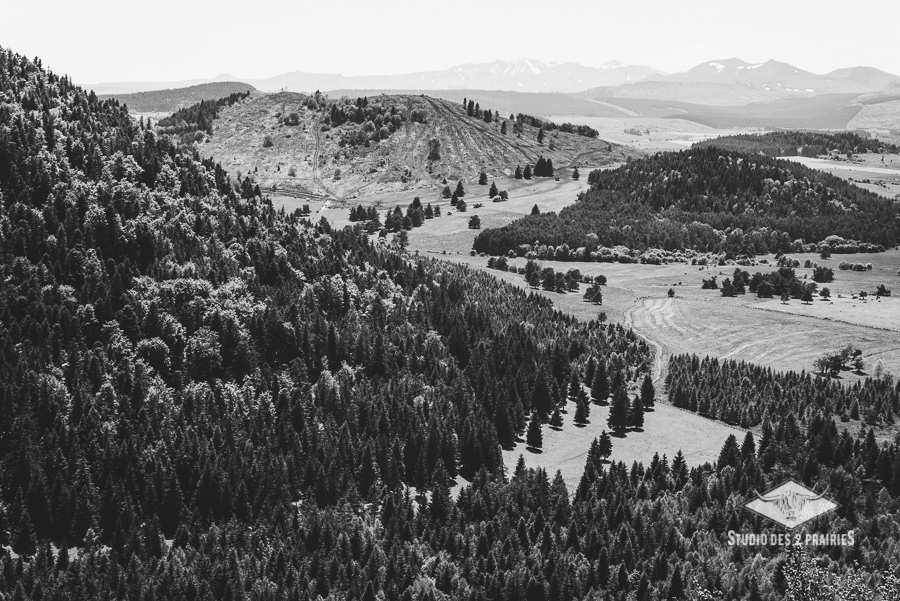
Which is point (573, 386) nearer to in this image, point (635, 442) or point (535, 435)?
point (635, 442)

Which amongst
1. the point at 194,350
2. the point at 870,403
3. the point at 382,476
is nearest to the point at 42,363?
the point at 194,350

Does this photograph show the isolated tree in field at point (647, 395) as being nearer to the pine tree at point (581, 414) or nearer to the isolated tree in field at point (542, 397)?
the pine tree at point (581, 414)

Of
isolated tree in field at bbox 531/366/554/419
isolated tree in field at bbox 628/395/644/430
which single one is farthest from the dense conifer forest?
isolated tree in field at bbox 628/395/644/430

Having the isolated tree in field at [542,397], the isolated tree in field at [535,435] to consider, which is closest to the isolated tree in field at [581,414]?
the isolated tree in field at [542,397]

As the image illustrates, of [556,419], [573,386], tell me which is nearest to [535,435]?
[556,419]

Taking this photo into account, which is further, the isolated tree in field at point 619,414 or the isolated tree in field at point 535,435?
the isolated tree in field at point 619,414

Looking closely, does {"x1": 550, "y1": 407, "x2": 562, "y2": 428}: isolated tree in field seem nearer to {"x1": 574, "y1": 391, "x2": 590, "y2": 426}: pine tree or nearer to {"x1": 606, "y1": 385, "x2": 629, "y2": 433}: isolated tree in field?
{"x1": 574, "y1": 391, "x2": 590, "y2": 426}: pine tree
